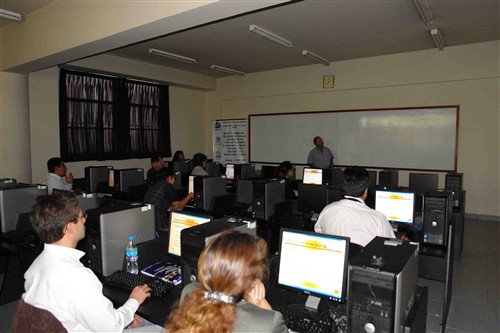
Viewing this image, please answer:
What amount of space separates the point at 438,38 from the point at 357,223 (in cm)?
481

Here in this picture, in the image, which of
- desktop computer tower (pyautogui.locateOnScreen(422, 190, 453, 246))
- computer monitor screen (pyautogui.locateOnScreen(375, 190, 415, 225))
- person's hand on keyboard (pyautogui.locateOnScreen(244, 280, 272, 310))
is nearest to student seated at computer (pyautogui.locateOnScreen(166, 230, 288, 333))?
person's hand on keyboard (pyautogui.locateOnScreen(244, 280, 272, 310))

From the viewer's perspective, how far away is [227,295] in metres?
1.03

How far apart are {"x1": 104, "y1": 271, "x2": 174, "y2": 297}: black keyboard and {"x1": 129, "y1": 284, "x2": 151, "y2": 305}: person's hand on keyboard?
2.0 inches

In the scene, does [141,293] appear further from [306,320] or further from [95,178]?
[95,178]

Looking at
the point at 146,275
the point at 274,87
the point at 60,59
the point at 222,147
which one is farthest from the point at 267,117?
the point at 146,275

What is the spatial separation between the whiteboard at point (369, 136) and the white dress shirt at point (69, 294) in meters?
6.48

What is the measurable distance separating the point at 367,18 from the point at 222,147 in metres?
5.42

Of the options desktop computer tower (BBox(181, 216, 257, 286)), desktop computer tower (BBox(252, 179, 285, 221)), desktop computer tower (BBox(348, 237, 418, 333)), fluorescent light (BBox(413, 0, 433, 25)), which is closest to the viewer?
desktop computer tower (BBox(348, 237, 418, 333))

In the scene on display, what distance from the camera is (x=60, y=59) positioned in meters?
4.66

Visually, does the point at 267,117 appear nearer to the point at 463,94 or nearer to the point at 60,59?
the point at 463,94

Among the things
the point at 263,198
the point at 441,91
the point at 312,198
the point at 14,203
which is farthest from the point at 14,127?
the point at 441,91

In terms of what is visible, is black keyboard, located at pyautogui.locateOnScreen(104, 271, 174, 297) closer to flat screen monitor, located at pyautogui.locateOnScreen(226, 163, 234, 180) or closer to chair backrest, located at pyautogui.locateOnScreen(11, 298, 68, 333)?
chair backrest, located at pyautogui.locateOnScreen(11, 298, 68, 333)

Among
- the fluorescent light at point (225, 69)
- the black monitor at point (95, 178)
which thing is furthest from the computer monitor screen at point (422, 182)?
the black monitor at point (95, 178)

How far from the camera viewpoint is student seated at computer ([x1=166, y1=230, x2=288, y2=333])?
0.98 metres
